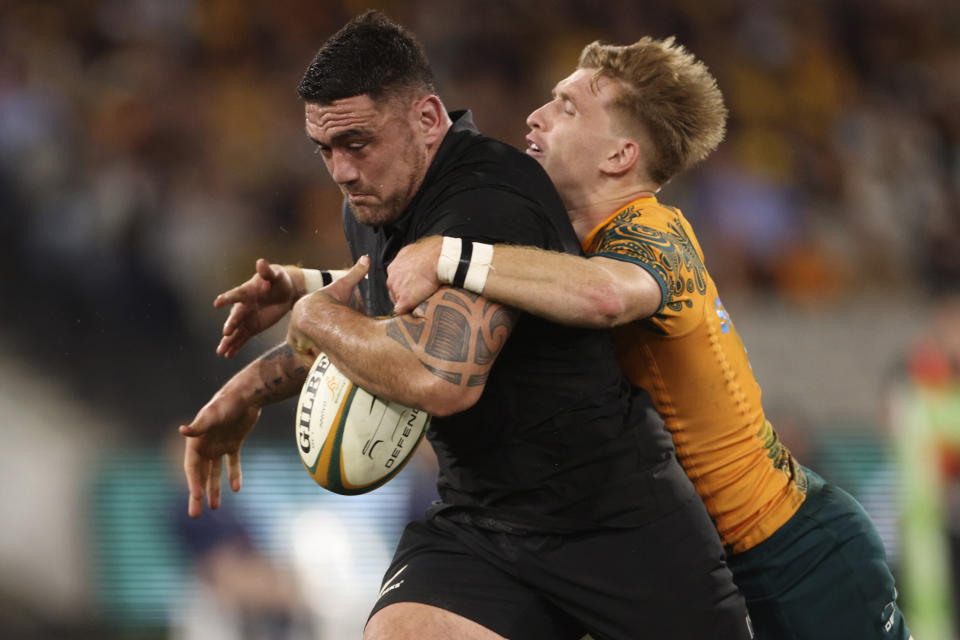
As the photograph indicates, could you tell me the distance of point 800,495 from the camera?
126 inches

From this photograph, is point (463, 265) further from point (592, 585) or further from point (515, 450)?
point (592, 585)

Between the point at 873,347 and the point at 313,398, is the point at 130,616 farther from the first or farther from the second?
the point at 873,347

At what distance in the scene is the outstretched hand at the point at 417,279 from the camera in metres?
2.53

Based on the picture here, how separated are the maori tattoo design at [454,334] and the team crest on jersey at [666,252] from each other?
441 millimetres

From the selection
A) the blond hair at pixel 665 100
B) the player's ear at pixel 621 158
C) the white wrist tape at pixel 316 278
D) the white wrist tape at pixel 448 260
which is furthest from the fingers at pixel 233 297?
the blond hair at pixel 665 100

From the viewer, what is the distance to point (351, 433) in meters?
2.67

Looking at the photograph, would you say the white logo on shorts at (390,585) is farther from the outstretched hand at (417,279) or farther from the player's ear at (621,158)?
the player's ear at (621,158)

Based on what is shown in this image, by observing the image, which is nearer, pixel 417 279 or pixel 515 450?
pixel 417 279

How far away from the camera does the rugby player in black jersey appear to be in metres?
2.72

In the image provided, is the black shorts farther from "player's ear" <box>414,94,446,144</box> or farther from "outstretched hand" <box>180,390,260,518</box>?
"player's ear" <box>414,94,446,144</box>

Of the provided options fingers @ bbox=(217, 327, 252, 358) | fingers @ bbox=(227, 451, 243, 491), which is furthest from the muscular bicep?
fingers @ bbox=(227, 451, 243, 491)

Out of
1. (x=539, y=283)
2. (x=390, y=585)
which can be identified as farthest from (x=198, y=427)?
(x=539, y=283)

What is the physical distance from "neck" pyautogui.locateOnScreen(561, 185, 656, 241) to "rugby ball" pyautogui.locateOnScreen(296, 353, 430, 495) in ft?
2.81

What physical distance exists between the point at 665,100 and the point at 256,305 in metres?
1.38
